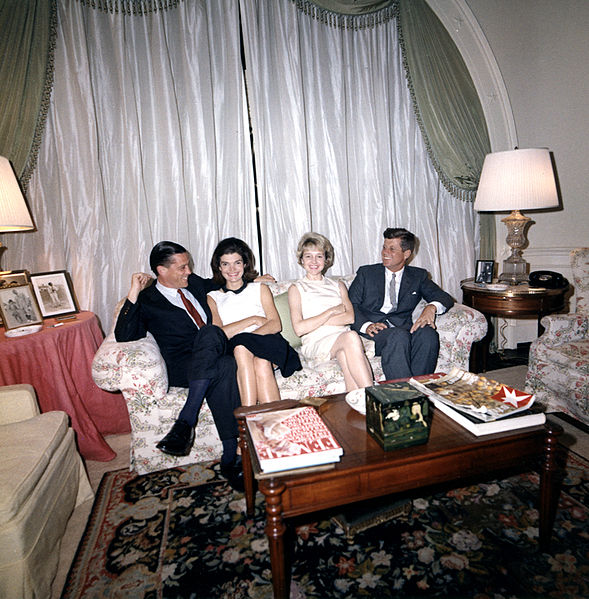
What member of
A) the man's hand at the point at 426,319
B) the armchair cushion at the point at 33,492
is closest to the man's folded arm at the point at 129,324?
the armchair cushion at the point at 33,492

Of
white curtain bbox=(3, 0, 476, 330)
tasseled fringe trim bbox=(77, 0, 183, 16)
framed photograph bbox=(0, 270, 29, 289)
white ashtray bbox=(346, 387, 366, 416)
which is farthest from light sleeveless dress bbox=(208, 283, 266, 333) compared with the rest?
tasseled fringe trim bbox=(77, 0, 183, 16)

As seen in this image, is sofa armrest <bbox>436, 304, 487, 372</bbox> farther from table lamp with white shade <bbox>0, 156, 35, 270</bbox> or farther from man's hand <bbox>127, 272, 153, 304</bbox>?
table lamp with white shade <bbox>0, 156, 35, 270</bbox>

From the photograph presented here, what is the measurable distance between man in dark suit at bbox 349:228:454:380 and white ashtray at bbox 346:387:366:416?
74cm

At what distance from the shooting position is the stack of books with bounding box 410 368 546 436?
127cm

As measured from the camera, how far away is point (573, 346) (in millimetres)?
2281

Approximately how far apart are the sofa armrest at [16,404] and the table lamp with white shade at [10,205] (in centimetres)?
97

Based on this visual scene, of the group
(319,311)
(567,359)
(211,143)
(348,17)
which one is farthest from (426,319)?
(348,17)

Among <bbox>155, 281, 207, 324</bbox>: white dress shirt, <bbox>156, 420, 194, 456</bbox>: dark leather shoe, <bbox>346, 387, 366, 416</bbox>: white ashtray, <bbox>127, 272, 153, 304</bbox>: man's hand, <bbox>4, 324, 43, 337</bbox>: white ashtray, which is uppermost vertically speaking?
<bbox>127, 272, 153, 304</bbox>: man's hand

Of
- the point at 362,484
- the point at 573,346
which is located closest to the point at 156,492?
the point at 362,484

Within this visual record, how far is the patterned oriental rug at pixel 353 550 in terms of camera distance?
1.28m

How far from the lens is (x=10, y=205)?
212 centimetres

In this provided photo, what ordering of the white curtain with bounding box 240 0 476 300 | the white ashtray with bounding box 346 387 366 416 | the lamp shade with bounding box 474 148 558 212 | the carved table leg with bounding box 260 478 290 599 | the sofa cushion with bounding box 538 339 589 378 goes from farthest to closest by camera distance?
the white curtain with bounding box 240 0 476 300 < the lamp shade with bounding box 474 148 558 212 < the sofa cushion with bounding box 538 339 589 378 < the white ashtray with bounding box 346 387 366 416 < the carved table leg with bounding box 260 478 290 599

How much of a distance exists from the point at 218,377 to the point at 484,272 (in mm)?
2240

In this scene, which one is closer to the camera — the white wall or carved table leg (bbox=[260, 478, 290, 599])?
carved table leg (bbox=[260, 478, 290, 599])
